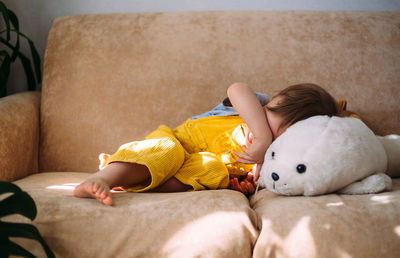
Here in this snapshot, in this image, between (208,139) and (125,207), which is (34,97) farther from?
(125,207)

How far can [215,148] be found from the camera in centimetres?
139

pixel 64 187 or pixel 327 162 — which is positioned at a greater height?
pixel 327 162

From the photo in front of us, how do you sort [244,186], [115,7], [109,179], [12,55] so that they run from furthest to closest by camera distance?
[115,7]
[12,55]
[244,186]
[109,179]

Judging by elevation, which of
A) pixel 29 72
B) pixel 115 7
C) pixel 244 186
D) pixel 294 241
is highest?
pixel 115 7

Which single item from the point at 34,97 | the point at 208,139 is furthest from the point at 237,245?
the point at 34,97

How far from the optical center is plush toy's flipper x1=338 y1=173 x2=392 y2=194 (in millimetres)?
988

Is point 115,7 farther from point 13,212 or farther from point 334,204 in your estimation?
point 334,204

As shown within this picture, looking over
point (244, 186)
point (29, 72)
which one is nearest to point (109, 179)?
Answer: point (244, 186)

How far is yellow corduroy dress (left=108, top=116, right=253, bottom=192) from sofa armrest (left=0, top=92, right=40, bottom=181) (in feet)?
1.49

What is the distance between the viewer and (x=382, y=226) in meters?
0.84

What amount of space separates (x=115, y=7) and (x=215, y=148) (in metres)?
1.08

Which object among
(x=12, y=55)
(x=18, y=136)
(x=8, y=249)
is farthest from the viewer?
(x=12, y=55)

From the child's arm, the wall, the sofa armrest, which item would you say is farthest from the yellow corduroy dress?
the wall

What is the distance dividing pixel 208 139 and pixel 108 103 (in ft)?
1.62
